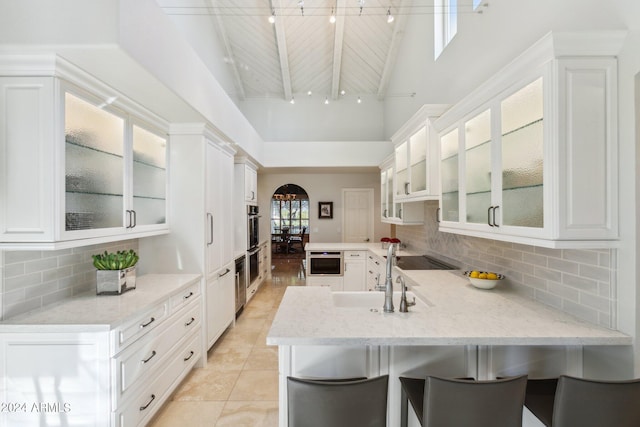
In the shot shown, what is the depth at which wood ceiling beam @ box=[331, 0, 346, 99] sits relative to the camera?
15.9ft

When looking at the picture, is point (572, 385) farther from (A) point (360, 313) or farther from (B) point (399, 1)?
(B) point (399, 1)

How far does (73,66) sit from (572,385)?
2811 millimetres

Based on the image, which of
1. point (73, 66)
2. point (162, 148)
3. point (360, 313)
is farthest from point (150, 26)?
point (360, 313)

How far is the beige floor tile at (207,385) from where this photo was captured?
8.02 feet

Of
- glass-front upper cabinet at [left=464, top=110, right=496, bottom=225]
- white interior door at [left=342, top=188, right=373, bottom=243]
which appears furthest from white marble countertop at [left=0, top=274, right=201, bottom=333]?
white interior door at [left=342, top=188, right=373, bottom=243]

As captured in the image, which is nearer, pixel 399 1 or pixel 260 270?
pixel 399 1

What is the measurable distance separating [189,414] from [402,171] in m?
3.18

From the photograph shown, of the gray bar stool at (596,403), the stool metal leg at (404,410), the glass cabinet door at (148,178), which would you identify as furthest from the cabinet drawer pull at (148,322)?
the gray bar stool at (596,403)

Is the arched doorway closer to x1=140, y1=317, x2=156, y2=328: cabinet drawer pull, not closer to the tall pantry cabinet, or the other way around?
the tall pantry cabinet

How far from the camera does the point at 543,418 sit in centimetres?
125

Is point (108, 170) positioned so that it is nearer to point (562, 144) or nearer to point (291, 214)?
point (562, 144)

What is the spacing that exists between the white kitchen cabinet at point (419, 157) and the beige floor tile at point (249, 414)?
2.24m

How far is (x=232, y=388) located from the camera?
2549mm

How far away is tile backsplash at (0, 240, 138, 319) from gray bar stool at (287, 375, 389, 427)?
1.78 m
